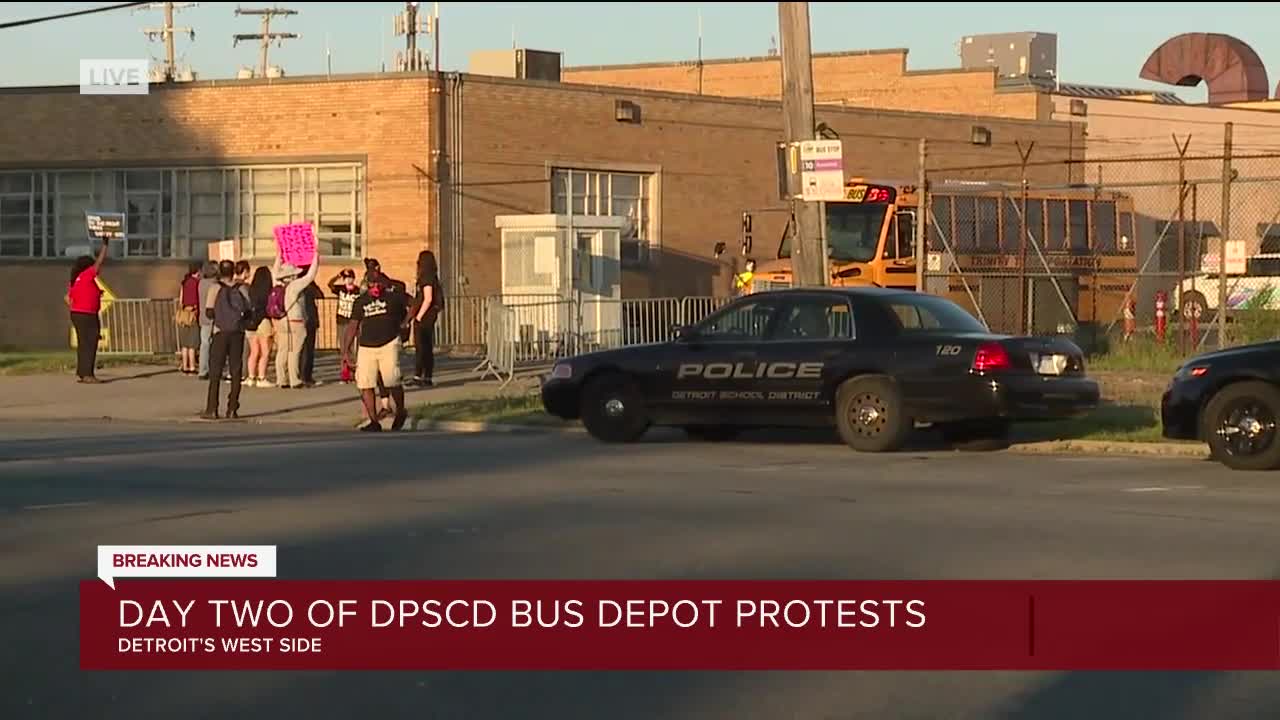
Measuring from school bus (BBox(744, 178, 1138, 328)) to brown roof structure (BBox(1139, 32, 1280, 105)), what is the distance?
113ft

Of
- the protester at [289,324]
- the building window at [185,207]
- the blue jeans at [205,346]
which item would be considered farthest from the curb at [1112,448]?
the building window at [185,207]

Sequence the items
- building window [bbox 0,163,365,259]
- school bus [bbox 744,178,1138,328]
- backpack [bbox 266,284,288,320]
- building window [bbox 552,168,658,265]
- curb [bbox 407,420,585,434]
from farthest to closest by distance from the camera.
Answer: building window [bbox 552,168,658,265] < building window [bbox 0,163,365,259] < school bus [bbox 744,178,1138,328] < backpack [bbox 266,284,288,320] < curb [bbox 407,420,585,434]

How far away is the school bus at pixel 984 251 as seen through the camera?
31688 mm

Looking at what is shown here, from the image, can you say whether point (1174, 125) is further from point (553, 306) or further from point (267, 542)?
point (267, 542)

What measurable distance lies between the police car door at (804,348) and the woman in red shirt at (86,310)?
41.5 feet

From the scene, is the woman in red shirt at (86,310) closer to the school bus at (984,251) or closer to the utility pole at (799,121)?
the school bus at (984,251)

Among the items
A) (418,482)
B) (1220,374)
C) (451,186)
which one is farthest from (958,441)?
(451,186)

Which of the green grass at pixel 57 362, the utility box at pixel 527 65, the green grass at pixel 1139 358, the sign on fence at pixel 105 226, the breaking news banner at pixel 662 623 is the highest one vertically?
the utility box at pixel 527 65

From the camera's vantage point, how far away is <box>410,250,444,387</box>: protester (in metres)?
26.0

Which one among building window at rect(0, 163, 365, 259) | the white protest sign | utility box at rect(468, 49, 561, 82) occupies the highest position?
utility box at rect(468, 49, 561, 82)

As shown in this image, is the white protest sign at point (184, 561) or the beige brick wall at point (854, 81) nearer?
the white protest sign at point (184, 561)

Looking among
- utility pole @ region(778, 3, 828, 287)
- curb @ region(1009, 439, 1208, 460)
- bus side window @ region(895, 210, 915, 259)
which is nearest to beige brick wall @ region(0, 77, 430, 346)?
bus side window @ region(895, 210, 915, 259)

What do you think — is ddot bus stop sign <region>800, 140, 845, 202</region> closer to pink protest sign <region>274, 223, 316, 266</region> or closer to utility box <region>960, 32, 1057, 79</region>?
pink protest sign <region>274, 223, 316, 266</region>

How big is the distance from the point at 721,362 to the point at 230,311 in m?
6.69
